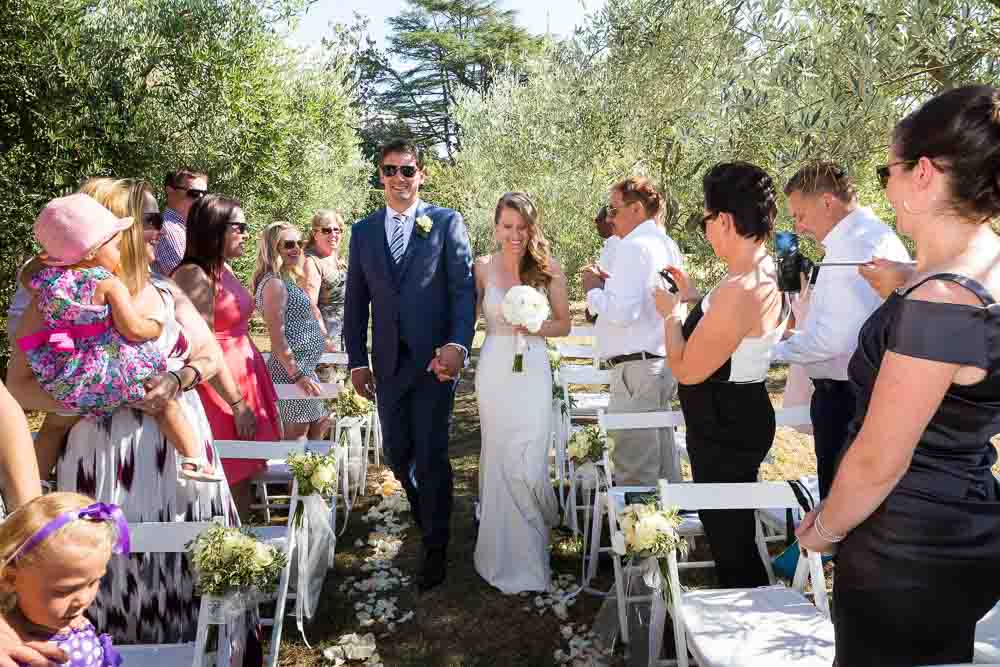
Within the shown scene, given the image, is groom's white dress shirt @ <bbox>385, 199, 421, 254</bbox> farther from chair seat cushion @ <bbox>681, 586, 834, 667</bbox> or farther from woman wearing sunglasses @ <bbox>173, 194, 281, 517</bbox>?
chair seat cushion @ <bbox>681, 586, 834, 667</bbox>

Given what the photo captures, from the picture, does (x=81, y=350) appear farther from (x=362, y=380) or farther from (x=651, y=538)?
(x=651, y=538)

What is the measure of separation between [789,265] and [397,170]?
2.37m

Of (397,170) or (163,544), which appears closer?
(163,544)

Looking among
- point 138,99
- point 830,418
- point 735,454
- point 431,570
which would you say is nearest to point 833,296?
Result: point 830,418

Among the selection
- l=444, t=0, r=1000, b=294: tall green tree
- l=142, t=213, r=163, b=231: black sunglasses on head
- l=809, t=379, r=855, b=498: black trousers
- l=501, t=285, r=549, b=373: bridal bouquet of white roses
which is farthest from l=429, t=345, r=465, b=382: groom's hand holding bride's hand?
l=444, t=0, r=1000, b=294: tall green tree

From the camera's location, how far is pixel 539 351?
4.38m

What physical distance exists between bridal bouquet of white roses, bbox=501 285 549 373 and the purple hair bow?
242 centimetres

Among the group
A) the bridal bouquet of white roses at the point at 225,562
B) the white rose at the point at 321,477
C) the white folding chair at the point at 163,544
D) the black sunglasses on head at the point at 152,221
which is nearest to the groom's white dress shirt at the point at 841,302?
the white rose at the point at 321,477

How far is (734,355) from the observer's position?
10.0ft

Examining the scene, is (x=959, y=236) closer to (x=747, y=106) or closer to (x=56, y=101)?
(x=747, y=106)

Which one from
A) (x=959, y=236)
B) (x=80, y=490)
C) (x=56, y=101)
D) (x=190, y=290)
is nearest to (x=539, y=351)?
(x=190, y=290)

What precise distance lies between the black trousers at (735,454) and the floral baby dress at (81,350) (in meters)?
2.40

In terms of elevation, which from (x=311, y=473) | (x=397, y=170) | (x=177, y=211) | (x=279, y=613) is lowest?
(x=279, y=613)

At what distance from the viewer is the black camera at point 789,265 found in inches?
160
